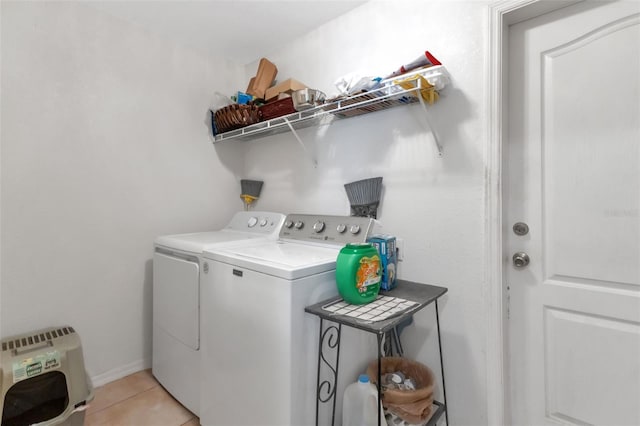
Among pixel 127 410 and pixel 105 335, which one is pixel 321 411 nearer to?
pixel 127 410

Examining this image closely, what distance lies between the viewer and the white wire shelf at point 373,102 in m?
1.39

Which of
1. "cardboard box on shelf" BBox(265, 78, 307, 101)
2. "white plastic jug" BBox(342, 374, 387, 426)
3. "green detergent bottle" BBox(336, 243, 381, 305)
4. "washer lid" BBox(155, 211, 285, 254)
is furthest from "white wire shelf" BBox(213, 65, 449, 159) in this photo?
"white plastic jug" BBox(342, 374, 387, 426)

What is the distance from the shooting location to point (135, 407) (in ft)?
5.65

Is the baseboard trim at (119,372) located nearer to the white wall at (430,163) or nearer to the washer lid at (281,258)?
the washer lid at (281,258)

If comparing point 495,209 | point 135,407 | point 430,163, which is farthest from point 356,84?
point 135,407

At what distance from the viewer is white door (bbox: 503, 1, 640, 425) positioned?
3.99 ft

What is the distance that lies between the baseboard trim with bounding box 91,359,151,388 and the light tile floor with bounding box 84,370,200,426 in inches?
1.2

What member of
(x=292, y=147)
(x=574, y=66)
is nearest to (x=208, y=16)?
(x=292, y=147)

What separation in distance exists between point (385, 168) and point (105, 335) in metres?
2.05

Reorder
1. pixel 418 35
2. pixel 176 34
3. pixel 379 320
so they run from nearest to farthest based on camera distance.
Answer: pixel 379 320 < pixel 418 35 < pixel 176 34

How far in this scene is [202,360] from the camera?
4.99 feet

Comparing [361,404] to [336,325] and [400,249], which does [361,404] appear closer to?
[336,325]

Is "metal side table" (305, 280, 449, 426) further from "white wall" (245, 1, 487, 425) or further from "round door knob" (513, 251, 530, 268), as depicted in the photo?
"round door knob" (513, 251, 530, 268)

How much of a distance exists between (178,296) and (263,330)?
735 millimetres
